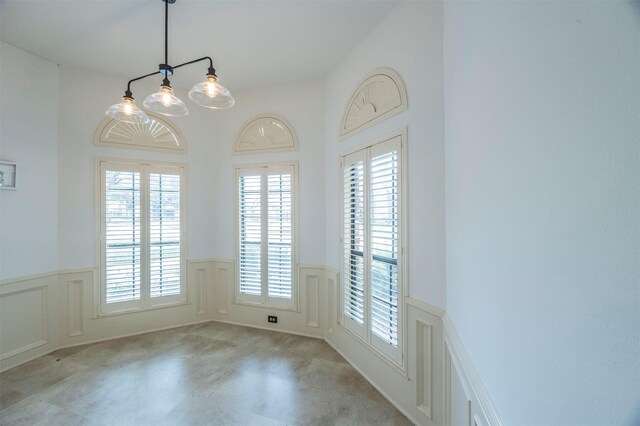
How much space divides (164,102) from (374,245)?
2.03m

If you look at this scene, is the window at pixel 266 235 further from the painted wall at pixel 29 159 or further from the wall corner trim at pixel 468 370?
the wall corner trim at pixel 468 370

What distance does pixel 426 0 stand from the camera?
6.18ft

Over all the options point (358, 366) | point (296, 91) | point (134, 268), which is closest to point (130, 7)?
point (296, 91)

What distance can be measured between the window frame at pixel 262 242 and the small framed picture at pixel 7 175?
2.20m

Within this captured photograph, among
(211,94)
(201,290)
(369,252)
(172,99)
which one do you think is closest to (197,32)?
(172,99)

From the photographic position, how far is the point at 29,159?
2844 millimetres

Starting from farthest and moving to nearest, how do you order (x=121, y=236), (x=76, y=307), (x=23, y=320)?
(x=121, y=236)
(x=76, y=307)
(x=23, y=320)

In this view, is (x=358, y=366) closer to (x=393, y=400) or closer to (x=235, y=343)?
(x=393, y=400)

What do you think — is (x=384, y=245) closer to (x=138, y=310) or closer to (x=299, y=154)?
(x=299, y=154)

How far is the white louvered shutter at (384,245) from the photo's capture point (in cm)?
221

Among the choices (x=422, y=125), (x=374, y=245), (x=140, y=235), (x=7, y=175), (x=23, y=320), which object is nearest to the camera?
(x=422, y=125)

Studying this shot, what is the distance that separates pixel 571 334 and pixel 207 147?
164 inches

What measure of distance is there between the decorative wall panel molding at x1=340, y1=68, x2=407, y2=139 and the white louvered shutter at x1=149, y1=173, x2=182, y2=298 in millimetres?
2512

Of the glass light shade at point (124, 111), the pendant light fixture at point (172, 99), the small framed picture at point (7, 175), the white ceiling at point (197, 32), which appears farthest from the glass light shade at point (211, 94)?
the small framed picture at point (7, 175)
